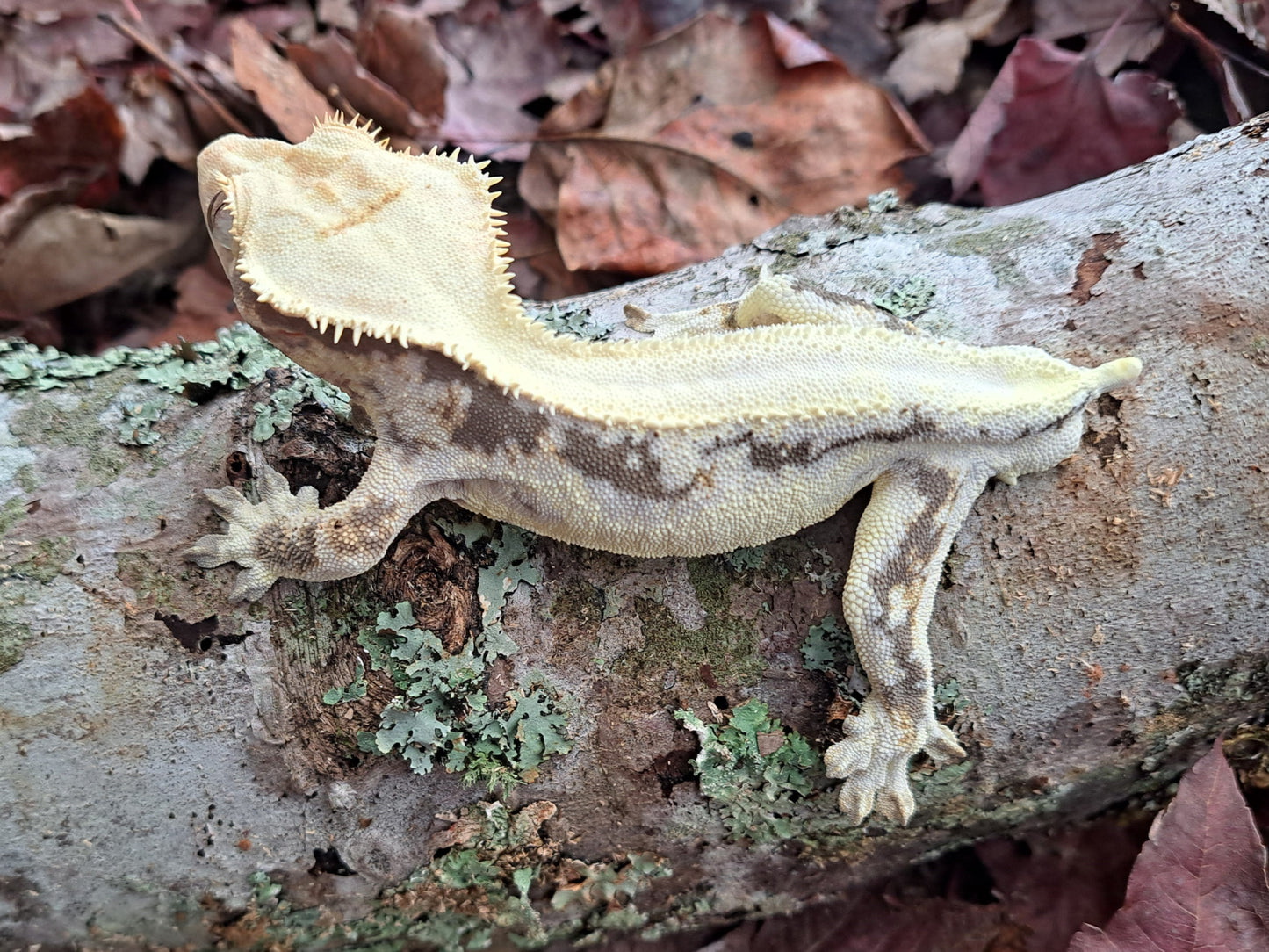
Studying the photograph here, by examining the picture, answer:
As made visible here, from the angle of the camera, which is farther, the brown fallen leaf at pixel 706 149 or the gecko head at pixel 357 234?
the brown fallen leaf at pixel 706 149

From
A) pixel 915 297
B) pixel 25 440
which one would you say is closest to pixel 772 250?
pixel 915 297

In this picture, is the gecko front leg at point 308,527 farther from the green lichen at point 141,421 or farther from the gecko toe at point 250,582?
the green lichen at point 141,421

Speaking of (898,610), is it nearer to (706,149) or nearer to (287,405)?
(287,405)

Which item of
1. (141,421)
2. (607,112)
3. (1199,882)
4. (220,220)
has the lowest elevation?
(1199,882)

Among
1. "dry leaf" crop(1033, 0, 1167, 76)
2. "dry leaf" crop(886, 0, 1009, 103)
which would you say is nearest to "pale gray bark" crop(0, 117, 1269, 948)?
"dry leaf" crop(1033, 0, 1167, 76)

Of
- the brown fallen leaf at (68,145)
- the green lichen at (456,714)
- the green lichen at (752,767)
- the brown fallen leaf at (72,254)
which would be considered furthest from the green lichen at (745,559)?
the brown fallen leaf at (68,145)

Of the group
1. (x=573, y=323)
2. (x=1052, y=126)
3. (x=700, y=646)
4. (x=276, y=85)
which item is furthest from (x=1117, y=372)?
(x=276, y=85)
